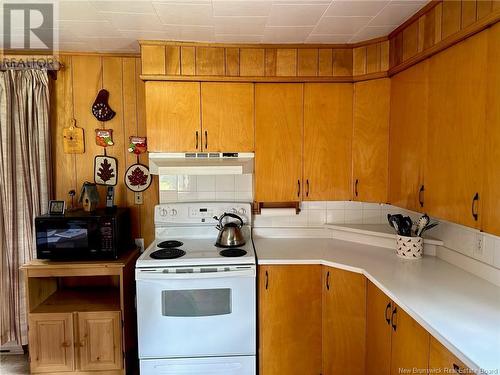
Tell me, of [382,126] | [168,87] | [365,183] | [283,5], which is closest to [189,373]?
[365,183]

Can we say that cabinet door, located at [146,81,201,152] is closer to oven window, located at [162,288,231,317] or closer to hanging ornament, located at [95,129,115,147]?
hanging ornament, located at [95,129,115,147]

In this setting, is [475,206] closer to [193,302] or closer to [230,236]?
[230,236]

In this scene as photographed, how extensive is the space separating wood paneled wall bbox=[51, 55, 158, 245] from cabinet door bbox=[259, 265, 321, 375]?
128 centimetres

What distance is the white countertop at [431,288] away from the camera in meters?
1.16

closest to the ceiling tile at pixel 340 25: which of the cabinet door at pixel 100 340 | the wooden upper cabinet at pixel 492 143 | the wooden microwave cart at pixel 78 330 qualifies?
the wooden upper cabinet at pixel 492 143

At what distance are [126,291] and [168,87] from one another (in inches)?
59.9

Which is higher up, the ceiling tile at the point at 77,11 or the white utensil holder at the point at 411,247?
the ceiling tile at the point at 77,11

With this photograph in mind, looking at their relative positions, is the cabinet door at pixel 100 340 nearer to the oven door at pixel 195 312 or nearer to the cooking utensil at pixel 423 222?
the oven door at pixel 195 312

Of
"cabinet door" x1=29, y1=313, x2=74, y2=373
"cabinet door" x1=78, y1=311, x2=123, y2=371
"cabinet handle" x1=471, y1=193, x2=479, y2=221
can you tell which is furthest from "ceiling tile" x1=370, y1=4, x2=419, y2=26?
"cabinet door" x1=29, y1=313, x2=74, y2=373

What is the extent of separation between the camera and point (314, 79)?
7.90ft

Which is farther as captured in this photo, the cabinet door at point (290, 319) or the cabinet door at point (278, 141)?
the cabinet door at point (278, 141)

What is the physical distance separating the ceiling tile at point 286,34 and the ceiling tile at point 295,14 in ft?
0.21

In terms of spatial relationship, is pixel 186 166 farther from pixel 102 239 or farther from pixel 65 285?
pixel 65 285

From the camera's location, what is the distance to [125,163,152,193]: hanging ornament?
272cm
